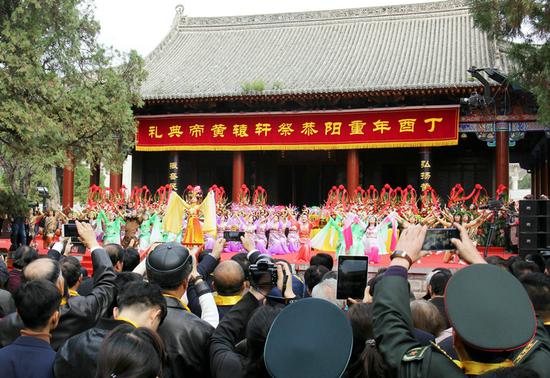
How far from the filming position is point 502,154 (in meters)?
15.7

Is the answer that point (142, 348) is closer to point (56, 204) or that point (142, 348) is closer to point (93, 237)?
point (93, 237)

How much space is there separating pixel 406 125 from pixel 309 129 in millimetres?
2852

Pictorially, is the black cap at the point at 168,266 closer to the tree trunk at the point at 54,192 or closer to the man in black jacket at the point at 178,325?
the man in black jacket at the point at 178,325

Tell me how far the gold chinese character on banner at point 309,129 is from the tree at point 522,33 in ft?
31.0

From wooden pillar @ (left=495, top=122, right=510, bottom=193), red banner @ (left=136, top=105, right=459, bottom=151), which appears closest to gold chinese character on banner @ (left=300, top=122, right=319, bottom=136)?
red banner @ (left=136, top=105, right=459, bottom=151)

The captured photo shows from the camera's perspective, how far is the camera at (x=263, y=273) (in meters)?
2.59

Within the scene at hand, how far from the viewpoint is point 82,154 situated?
1024 centimetres

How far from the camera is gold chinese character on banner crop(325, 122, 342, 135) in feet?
55.9

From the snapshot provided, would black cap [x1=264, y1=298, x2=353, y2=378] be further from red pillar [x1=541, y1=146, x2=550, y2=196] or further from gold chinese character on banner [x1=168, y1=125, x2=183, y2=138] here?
red pillar [x1=541, y1=146, x2=550, y2=196]

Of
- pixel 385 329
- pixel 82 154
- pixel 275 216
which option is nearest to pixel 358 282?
pixel 385 329

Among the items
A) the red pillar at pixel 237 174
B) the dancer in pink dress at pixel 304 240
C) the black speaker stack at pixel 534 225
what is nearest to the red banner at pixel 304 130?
the red pillar at pixel 237 174

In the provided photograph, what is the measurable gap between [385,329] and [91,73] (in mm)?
10061

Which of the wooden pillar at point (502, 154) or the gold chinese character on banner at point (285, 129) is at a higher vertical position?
Answer: the gold chinese character on banner at point (285, 129)

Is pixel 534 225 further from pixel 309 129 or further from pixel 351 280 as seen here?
pixel 309 129
